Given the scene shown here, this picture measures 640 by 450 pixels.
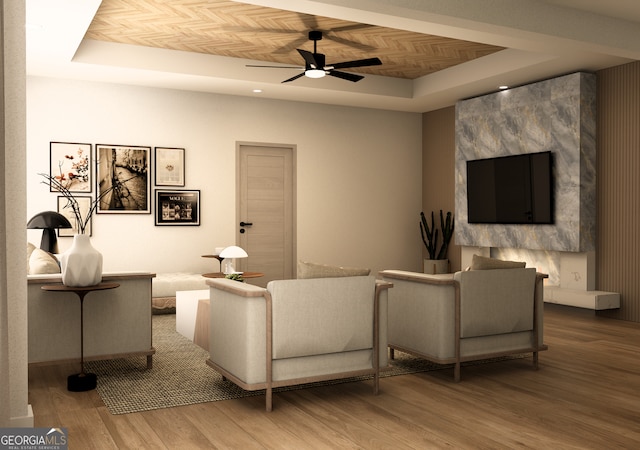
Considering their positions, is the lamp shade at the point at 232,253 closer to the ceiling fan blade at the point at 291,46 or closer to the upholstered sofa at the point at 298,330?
the upholstered sofa at the point at 298,330

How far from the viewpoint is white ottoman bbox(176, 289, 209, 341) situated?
211 inches

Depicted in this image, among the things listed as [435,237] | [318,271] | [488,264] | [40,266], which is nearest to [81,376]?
[40,266]

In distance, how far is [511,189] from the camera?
7754 mm

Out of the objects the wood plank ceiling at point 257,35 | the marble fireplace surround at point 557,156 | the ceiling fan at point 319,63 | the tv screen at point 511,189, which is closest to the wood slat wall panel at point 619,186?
the marble fireplace surround at point 557,156

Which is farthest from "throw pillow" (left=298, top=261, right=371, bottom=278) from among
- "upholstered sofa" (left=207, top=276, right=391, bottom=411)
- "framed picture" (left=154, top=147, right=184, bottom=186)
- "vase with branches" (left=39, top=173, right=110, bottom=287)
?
"framed picture" (left=154, top=147, right=184, bottom=186)

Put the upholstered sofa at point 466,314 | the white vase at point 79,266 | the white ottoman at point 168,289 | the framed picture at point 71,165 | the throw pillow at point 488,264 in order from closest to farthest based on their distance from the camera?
1. the white vase at point 79,266
2. the upholstered sofa at point 466,314
3. the throw pillow at point 488,264
4. the white ottoman at point 168,289
5. the framed picture at point 71,165

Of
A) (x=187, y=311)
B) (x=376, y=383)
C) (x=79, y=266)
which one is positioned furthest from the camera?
(x=187, y=311)

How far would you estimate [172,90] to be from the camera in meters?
7.83

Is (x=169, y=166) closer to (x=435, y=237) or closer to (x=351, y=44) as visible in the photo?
(x=351, y=44)

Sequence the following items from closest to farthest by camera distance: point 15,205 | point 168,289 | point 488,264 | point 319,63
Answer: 1. point 15,205
2. point 488,264
3. point 319,63
4. point 168,289

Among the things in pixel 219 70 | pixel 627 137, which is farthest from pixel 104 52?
pixel 627 137

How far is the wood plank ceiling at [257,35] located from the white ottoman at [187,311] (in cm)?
266

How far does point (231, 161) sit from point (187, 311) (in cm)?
327

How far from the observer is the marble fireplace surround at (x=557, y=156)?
687 centimetres
